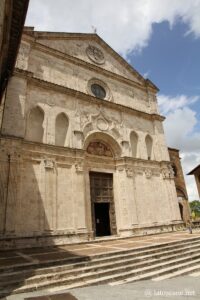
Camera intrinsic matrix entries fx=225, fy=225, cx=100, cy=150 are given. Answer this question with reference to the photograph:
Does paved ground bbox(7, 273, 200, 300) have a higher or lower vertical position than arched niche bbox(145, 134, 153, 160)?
lower

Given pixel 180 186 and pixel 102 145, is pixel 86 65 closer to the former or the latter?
pixel 102 145

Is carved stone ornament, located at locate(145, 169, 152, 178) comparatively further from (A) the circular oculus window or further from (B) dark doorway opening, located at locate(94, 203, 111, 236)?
(A) the circular oculus window

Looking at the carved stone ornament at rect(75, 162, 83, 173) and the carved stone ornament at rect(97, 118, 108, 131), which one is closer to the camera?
the carved stone ornament at rect(75, 162, 83, 173)

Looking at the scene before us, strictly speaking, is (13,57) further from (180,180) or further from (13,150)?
(180,180)

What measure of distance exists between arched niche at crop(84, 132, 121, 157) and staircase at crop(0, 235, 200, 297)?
8.46m

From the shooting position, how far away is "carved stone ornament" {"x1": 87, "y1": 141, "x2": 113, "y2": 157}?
1609 centimetres

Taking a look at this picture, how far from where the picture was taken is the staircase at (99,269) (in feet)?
18.9

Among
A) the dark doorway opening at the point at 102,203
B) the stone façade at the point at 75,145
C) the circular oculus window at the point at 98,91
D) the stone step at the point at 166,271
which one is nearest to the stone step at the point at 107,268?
the stone step at the point at 166,271

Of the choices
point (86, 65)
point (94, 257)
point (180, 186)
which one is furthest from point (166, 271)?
point (180, 186)

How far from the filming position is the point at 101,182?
1590 centimetres

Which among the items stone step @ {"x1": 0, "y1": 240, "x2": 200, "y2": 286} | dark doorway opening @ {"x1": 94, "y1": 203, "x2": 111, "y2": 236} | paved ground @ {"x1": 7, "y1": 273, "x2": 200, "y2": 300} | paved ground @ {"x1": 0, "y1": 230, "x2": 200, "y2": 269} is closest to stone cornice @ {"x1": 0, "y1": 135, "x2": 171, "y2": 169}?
dark doorway opening @ {"x1": 94, "y1": 203, "x2": 111, "y2": 236}

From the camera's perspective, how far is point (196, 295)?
194 inches

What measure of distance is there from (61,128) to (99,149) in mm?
3285

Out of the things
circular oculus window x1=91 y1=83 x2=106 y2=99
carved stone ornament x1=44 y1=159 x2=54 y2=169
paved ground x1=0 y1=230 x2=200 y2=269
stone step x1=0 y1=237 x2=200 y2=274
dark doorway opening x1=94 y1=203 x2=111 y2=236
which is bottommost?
stone step x1=0 y1=237 x2=200 y2=274
